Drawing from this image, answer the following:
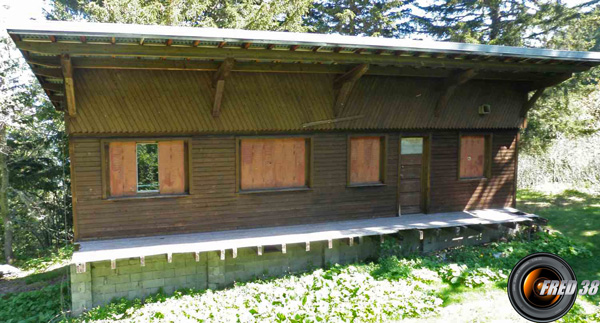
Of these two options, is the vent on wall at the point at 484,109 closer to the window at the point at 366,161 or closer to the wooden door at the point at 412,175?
the wooden door at the point at 412,175

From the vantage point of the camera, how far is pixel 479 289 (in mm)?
7332

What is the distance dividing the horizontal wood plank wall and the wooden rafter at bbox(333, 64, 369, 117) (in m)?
0.72

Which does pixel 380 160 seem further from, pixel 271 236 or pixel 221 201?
pixel 221 201

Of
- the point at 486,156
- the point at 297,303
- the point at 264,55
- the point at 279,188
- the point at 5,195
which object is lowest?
the point at 297,303

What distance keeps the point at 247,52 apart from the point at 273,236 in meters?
3.74

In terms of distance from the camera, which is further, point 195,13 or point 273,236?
point 195,13

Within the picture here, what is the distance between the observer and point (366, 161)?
9.98m

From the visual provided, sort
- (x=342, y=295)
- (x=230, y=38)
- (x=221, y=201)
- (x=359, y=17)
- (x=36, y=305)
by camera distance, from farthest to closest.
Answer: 1. (x=359, y=17)
2. (x=221, y=201)
3. (x=36, y=305)
4. (x=342, y=295)
5. (x=230, y=38)

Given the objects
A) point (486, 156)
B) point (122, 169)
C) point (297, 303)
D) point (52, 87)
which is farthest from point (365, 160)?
point (52, 87)

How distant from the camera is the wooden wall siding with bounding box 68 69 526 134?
769cm

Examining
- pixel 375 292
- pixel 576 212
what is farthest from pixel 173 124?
pixel 576 212

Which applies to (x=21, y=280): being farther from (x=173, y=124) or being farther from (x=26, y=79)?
(x=173, y=124)

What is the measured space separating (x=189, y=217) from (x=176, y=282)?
53.8 inches

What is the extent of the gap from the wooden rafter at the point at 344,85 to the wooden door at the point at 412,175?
2.08 m
